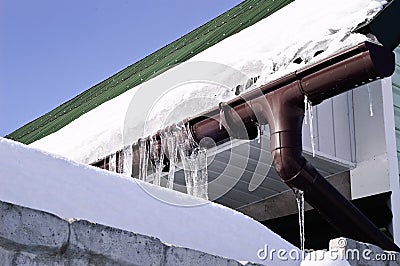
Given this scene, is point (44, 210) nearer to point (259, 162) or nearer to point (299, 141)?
point (299, 141)

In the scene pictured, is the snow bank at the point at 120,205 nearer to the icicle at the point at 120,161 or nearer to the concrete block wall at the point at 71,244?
the concrete block wall at the point at 71,244

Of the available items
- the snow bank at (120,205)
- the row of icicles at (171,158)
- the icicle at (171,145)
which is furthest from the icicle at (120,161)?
the snow bank at (120,205)

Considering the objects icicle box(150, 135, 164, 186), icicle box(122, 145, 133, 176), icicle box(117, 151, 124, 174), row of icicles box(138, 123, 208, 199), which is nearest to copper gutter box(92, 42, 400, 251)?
row of icicles box(138, 123, 208, 199)

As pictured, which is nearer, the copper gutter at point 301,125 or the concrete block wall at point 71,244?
the concrete block wall at point 71,244

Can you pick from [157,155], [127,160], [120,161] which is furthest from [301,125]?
[120,161]

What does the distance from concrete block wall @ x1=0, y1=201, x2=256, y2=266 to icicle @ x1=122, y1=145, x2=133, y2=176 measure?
2.73 m

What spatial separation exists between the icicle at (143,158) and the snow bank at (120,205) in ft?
6.96

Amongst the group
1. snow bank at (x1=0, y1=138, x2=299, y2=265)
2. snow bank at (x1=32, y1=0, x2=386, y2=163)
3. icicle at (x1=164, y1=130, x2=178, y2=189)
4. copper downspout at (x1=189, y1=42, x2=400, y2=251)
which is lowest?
snow bank at (x1=0, y1=138, x2=299, y2=265)

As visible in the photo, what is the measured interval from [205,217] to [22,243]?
85cm

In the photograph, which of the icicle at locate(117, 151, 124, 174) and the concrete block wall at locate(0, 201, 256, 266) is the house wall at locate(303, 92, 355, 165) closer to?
the icicle at locate(117, 151, 124, 174)

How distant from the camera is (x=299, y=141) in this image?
3973 mm

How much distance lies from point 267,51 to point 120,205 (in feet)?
6.53

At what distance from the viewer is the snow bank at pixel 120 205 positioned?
228 centimetres

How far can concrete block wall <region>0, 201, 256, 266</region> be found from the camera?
209 cm
